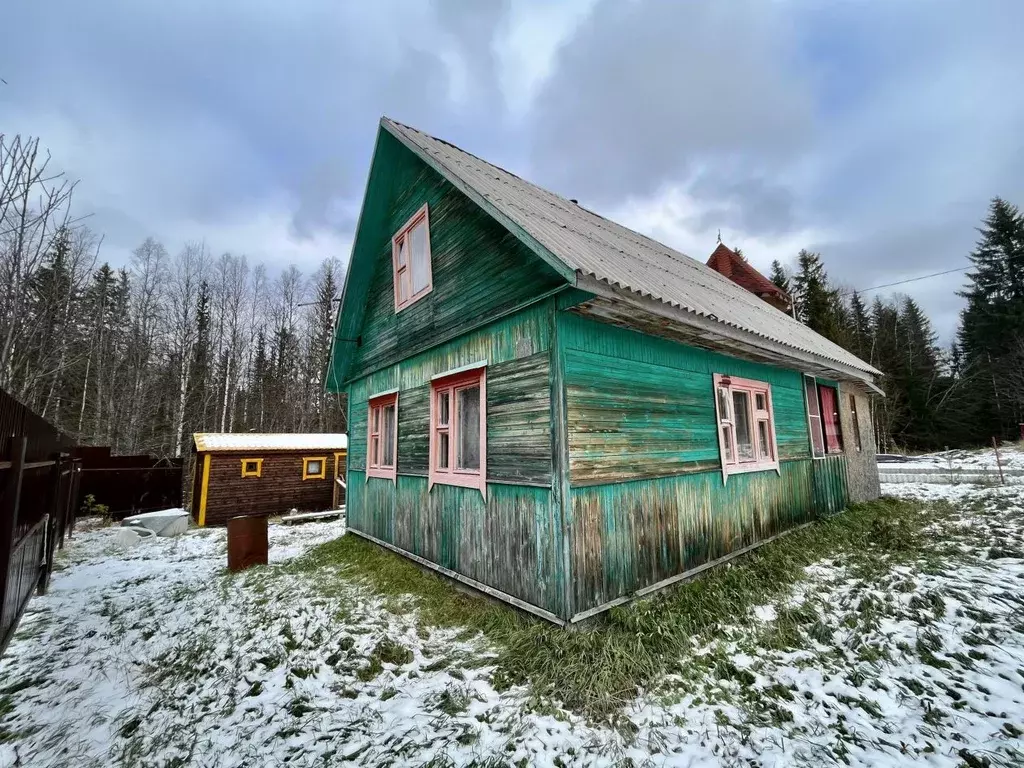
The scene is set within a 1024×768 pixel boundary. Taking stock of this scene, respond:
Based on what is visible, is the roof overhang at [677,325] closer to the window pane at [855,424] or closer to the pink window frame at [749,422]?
the pink window frame at [749,422]

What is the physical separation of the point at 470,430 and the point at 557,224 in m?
3.26

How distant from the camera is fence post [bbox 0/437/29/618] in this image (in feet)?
11.0

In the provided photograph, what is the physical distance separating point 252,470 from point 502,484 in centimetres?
1327

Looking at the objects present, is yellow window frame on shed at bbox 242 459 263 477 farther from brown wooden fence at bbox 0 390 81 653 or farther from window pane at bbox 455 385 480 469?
window pane at bbox 455 385 480 469

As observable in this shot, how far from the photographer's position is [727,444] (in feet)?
22.5

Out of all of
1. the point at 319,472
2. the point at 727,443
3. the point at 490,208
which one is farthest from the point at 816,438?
the point at 319,472

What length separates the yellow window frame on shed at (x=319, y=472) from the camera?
15.9 meters

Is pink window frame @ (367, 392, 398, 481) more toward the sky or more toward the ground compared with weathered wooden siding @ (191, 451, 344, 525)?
more toward the sky

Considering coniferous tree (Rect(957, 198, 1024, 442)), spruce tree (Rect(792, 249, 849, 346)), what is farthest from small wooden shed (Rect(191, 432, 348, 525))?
coniferous tree (Rect(957, 198, 1024, 442))

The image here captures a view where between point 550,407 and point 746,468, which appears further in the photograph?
point 746,468

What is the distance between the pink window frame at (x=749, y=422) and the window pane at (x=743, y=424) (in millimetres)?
40

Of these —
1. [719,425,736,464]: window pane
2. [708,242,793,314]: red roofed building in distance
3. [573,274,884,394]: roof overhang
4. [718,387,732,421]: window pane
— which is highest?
[708,242,793,314]: red roofed building in distance

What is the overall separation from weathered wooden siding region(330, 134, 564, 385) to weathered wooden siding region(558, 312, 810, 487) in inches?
39.1

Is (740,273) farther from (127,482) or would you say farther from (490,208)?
(127,482)
